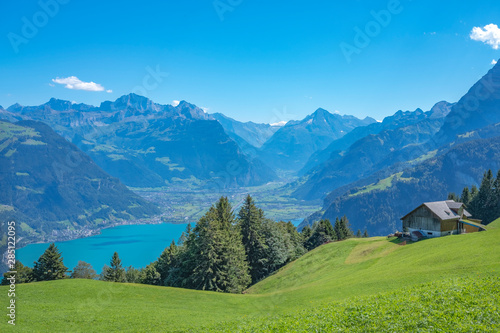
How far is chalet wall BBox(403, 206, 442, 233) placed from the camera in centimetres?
5453

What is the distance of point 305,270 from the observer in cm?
5550

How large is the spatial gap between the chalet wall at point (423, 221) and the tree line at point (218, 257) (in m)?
27.0

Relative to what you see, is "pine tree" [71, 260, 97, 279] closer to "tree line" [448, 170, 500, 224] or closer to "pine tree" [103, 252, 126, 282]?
"pine tree" [103, 252, 126, 282]

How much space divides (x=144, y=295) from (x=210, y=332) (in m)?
18.3

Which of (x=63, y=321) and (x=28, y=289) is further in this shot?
(x=28, y=289)

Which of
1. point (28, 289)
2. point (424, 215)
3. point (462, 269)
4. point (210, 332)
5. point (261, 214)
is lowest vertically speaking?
point (210, 332)

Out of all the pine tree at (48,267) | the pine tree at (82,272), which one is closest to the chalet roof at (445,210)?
the pine tree at (48,267)

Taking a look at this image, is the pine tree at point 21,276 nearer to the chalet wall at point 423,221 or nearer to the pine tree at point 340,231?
the chalet wall at point 423,221

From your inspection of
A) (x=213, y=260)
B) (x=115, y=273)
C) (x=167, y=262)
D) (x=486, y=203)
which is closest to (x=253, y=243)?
(x=213, y=260)

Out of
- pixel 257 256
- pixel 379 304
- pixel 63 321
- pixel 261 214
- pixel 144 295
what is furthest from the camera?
pixel 261 214

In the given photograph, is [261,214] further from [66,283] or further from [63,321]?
[63,321]

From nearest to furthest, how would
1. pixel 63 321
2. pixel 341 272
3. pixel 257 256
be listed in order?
pixel 63 321
pixel 341 272
pixel 257 256

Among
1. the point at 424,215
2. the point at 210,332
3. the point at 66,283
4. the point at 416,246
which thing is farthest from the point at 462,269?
the point at 66,283

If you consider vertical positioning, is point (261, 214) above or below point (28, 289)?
above
